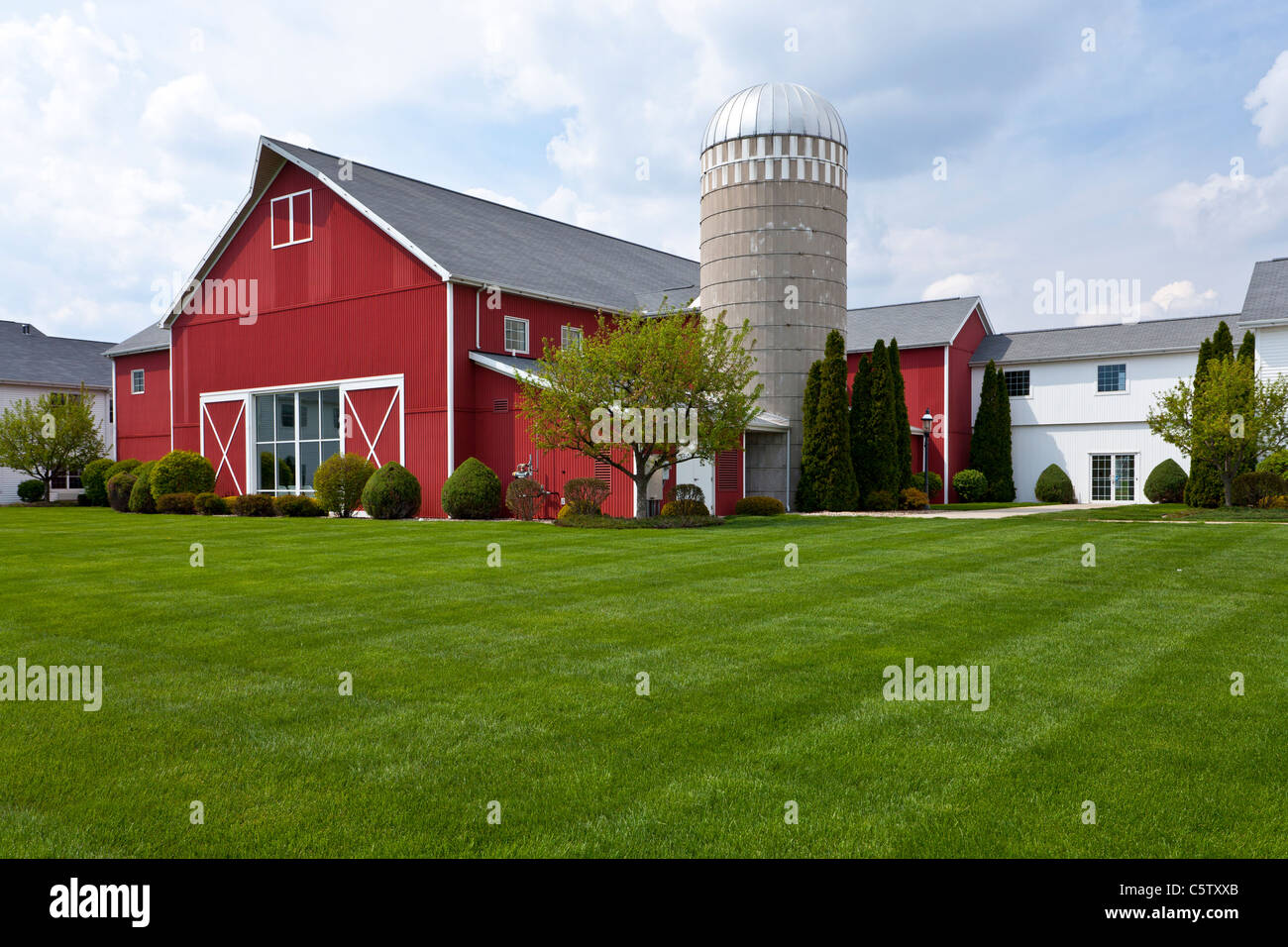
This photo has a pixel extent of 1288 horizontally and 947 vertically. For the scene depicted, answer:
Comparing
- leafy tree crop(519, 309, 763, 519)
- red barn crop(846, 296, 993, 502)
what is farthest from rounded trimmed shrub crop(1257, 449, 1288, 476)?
leafy tree crop(519, 309, 763, 519)

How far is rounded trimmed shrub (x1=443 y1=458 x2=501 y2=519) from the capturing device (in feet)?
78.1

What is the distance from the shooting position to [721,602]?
30.7ft

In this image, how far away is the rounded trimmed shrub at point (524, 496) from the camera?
22.9m

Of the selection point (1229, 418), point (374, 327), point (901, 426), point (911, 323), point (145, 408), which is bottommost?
point (1229, 418)

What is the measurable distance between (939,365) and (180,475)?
27.7 meters

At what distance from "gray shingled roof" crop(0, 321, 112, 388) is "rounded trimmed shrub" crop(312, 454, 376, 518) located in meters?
26.9

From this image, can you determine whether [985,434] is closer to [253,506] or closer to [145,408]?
[253,506]

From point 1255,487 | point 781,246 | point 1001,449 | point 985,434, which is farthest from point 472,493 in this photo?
point 1001,449

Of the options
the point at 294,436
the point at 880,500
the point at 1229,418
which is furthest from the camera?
the point at 294,436

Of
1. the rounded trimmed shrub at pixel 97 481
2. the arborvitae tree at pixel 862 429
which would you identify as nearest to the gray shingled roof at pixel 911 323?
the arborvitae tree at pixel 862 429

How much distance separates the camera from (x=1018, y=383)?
1490 inches

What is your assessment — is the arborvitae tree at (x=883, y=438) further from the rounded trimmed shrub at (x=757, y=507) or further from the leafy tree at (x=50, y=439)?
the leafy tree at (x=50, y=439)
